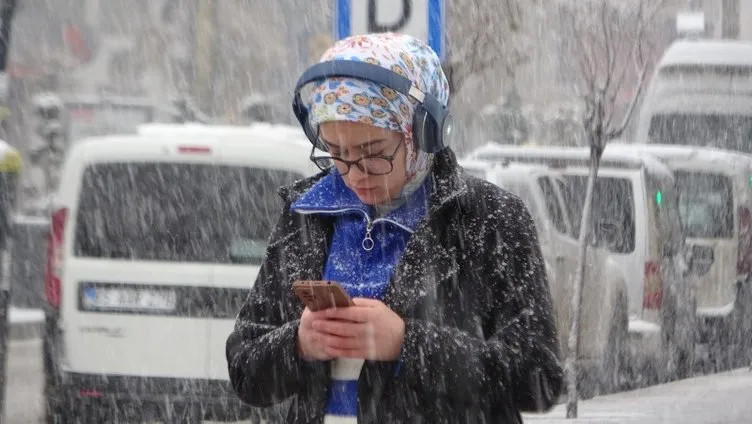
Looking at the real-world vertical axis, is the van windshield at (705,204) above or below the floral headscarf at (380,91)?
below

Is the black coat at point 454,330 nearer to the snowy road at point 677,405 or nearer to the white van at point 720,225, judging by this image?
the snowy road at point 677,405

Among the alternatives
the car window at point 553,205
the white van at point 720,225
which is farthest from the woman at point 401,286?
the white van at point 720,225

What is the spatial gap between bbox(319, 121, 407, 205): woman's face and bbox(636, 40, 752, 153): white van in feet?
61.4

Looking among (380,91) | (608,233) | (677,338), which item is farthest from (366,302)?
(677,338)

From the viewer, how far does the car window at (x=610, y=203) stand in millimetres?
13016

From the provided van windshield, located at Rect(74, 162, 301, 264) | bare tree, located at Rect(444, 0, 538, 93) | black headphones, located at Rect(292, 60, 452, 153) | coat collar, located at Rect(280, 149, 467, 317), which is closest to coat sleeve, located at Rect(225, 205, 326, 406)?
coat collar, located at Rect(280, 149, 467, 317)

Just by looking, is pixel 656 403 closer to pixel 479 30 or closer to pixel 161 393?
pixel 161 393

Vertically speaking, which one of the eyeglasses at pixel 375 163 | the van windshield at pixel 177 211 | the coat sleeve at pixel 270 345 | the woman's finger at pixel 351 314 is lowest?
the van windshield at pixel 177 211

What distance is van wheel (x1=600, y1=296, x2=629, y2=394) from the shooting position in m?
12.1

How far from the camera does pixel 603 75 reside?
11273 millimetres

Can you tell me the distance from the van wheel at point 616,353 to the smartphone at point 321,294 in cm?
941

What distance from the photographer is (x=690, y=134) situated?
2153cm

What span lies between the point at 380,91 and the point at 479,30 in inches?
918

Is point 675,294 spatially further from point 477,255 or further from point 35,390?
point 477,255
